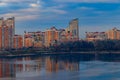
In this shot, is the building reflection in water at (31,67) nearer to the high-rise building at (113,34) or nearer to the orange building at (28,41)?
the orange building at (28,41)

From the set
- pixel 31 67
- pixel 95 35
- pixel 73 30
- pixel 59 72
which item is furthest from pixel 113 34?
pixel 59 72

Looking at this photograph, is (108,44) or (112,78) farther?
(108,44)

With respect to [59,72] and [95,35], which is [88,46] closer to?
[95,35]

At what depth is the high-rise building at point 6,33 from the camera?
2328 cm

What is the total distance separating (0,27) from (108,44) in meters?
7.52

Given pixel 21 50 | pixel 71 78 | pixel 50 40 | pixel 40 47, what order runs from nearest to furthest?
1. pixel 71 78
2. pixel 21 50
3. pixel 40 47
4. pixel 50 40

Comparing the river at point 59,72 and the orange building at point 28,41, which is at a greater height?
the orange building at point 28,41

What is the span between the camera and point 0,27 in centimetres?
2441

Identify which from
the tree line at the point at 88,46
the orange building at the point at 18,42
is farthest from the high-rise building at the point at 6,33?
the tree line at the point at 88,46

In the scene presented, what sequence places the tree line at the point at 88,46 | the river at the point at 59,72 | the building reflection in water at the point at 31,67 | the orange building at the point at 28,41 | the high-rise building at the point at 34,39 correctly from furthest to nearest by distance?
the high-rise building at the point at 34,39 → the orange building at the point at 28,41 → the tree line at the point at 88,46 → the building reflection in water at the point at 31,67 → the river at the point at 59,72

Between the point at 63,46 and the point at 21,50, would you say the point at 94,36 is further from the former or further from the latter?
the point at 21,50

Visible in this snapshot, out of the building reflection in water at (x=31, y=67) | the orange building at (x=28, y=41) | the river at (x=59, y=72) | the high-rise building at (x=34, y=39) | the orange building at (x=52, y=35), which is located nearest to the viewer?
the river at (x=59, y=72)

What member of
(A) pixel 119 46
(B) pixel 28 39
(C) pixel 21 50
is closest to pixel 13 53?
(C) pixel 21 50

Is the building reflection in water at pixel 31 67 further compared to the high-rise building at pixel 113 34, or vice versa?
the high-rise building at pixel 113 34
